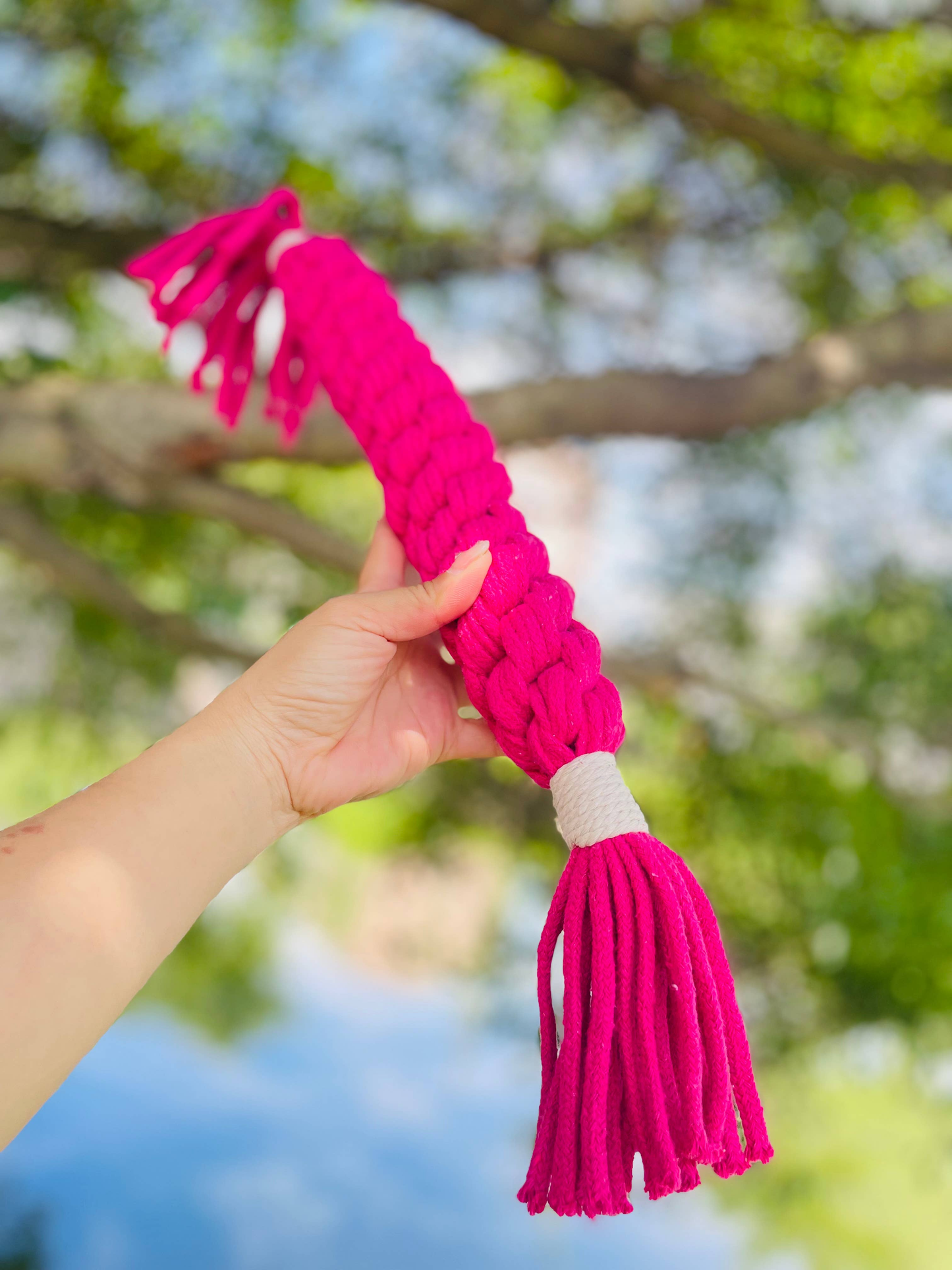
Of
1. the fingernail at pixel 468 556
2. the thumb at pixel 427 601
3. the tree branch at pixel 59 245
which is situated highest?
the tree branch at pixel 59 245

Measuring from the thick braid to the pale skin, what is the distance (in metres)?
0.03

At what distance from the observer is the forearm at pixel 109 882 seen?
0.51 metres

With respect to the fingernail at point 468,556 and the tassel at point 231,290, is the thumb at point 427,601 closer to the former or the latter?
the fingernail at point 468,556

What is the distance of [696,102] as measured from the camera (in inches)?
66.9

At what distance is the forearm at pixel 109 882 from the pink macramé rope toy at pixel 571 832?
0.57 feet

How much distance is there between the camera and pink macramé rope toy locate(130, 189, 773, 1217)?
52 centimetres

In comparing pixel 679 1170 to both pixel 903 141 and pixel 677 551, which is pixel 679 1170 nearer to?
pixel 677 551

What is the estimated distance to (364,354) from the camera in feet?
2.65

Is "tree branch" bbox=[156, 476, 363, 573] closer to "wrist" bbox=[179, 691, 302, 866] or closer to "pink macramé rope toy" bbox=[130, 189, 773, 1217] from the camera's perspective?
"pink macramé rope toy" bbox=[130, 189, 773, 1217]

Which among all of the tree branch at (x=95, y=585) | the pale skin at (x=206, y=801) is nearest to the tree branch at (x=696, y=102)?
the tree branch at (x=95, y=585)

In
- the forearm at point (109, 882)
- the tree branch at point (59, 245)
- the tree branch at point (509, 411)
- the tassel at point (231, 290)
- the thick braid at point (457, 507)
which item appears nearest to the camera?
the forearm at point (109, 882)

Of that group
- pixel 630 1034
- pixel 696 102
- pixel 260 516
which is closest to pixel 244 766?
pixel 630 1034

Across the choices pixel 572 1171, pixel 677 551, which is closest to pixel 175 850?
pixel 572 1171

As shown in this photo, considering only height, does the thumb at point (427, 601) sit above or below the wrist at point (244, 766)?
above
